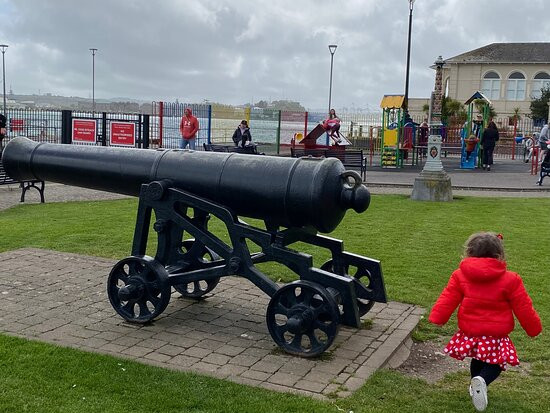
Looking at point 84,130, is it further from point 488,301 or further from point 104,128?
point 488,301

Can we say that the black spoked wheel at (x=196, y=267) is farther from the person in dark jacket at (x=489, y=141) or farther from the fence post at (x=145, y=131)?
the person in dark jacket at (x=489, y=141)

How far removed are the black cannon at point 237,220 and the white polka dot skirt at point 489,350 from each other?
99cm

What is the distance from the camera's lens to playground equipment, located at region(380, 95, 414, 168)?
28188mm

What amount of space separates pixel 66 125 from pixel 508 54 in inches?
2493

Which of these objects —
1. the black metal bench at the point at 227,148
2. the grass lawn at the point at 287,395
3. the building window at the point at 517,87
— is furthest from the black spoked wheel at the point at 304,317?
the building window at the point at 517,87

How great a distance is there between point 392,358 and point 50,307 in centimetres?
308

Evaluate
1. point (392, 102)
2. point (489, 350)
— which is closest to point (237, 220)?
point (489, 350)

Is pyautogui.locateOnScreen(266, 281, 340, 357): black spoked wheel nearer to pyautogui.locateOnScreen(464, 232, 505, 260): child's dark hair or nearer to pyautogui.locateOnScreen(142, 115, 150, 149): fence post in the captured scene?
pyautogui.locateOnScreen(464, 232, 505, 260): child's dark hair

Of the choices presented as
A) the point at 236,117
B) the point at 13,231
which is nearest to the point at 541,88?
the point at 236,117

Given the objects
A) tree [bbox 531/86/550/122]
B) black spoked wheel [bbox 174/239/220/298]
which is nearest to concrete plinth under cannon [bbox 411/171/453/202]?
black spoked wheel [bbox 174/239/220/298]

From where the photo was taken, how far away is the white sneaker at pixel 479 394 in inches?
173

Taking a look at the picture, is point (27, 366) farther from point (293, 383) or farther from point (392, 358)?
point (392, 358)

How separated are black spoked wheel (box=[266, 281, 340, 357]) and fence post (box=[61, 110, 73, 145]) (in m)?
17.5

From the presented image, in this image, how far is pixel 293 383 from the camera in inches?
191
